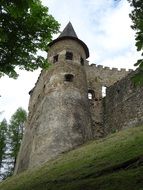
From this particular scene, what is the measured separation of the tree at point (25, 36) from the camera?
1379 cm

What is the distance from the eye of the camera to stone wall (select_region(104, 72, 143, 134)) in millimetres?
23722

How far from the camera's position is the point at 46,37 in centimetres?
1499

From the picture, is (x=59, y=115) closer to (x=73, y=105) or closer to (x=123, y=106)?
(x=73, y=105)

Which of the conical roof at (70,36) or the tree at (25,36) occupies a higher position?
the conical roof at (70,36)

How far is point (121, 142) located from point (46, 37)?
6323 mm

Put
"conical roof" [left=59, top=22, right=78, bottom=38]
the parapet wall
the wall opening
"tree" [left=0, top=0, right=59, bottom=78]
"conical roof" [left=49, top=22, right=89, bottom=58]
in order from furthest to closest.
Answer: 1. the parapet wall
2. "conical roof" [left=59, top=22, right=78, bottom=38]
3. "conical roof" [left=49, top=22, right=89, bottom=58]
4. the wall opening
5. "tree" [left=0, top=0, right=59, bottom=78]

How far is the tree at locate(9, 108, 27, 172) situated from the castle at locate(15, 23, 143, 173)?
6.28 m

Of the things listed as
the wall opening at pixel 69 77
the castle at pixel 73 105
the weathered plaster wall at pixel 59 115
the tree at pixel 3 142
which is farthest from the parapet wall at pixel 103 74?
the tree at pixel 3 142

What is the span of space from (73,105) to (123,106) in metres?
3.47

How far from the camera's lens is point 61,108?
25438 mm

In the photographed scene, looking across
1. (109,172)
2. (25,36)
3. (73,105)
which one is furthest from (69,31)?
(109,172)

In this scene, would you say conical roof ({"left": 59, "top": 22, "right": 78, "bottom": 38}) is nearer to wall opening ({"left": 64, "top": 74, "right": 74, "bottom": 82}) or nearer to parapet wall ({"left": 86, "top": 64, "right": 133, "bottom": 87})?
parapet wall ({"left": 86, "top": 64, "right": 133, "bottom": 87})

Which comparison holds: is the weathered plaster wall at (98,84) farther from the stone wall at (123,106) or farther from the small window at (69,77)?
the small window at (69,77)

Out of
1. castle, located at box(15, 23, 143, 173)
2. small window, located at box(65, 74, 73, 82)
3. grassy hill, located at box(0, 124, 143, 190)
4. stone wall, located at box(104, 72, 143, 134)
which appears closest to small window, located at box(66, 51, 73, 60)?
castle, located at box(15, 23, 143, 173)
